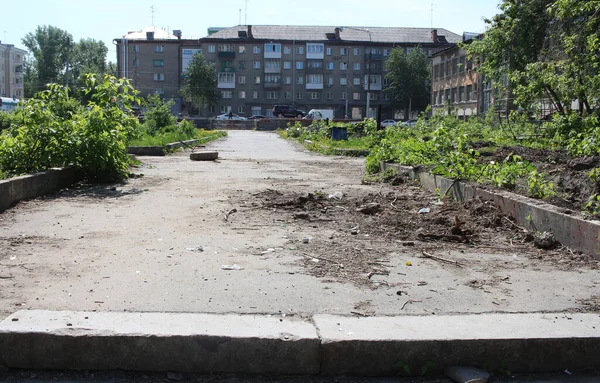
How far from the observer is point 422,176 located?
9969 mm

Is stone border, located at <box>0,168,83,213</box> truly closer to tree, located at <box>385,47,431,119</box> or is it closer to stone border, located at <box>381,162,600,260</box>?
stone border, located at <box>381,162,600,260</box>

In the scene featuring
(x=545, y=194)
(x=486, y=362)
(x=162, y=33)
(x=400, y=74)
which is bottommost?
(x=486, y=362)

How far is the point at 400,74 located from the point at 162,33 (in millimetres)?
40853

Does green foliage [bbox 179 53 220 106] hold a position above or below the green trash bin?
above

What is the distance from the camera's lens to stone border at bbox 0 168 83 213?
715 cm

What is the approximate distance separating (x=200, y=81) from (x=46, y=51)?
98.5 feet

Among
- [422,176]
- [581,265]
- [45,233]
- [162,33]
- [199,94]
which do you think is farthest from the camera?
[162,33]

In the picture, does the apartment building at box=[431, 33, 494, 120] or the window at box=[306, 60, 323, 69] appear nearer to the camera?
the apartment building at box=[431, 33, 494, 120]

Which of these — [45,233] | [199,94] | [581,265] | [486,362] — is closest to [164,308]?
[486,362]

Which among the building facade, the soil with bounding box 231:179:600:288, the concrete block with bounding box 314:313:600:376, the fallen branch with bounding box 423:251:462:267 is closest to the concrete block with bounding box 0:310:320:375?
the concrete block with bounding box 314:313:600:376

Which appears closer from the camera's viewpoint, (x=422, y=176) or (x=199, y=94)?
(x=422, y=176)

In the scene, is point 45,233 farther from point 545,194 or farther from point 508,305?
point 545,194

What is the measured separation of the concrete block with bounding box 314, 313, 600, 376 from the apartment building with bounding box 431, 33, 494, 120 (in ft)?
172

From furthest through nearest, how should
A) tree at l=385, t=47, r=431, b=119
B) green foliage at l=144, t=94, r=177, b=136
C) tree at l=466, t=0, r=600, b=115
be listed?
1. tree at l=385, t=47, r=431, b=119
2. green foliage at l=144, t=94, r=177, b=136
3. tree at l=466, t=0, r=600, b=115
